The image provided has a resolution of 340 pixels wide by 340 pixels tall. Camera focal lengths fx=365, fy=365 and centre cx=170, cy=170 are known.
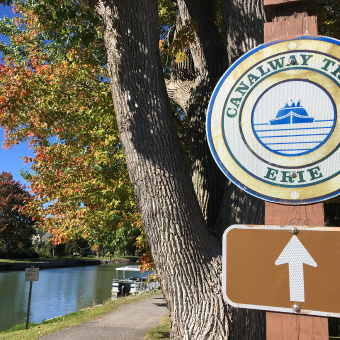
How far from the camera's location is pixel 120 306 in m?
15.0

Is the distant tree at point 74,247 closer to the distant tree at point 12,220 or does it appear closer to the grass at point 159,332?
Result: the distant tree at point 12,220

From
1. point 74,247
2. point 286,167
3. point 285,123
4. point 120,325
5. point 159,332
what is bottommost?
point 120,325

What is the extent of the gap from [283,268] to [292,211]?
0.74 feet

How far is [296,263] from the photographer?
53.9 inches

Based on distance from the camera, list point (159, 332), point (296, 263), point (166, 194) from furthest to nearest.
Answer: point (159, 332) < point (166, 194) < point (296, 263)

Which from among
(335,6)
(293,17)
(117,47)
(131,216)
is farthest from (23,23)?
(293,17)

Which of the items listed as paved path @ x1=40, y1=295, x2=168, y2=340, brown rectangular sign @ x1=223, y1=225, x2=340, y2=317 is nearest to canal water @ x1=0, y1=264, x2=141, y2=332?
paved path @ x1=40, y1=295, x2=168, y2=340

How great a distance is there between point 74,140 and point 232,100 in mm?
8841

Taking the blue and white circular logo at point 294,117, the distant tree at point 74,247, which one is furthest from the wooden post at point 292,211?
the distant tree at point 74,247

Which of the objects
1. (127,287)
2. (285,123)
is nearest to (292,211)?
(285,123)

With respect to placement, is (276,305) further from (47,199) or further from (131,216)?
(47,199)

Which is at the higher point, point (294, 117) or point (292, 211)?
point (294, 117)

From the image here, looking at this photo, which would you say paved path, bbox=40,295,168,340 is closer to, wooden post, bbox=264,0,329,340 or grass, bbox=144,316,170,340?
grass, bbox=144,316,170,340

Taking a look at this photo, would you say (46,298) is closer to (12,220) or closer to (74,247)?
(12,220)
